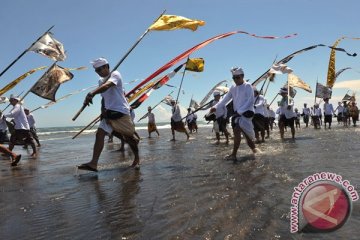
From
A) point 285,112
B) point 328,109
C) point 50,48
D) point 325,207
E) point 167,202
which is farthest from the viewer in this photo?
point 328,109

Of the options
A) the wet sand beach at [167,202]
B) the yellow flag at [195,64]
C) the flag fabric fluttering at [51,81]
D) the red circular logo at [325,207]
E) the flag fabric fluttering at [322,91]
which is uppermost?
the yellow flag at [195,64]

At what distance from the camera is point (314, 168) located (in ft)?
18.1

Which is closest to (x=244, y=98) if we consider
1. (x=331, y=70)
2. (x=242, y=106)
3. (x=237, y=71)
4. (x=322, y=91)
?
(x=242, y=106)

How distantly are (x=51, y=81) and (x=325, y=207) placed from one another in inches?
300

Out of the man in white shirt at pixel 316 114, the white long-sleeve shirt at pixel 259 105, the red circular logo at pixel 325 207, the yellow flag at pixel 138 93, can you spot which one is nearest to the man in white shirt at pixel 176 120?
the white long-sleeve shirt at pixel 259 105

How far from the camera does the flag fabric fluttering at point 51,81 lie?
884cm

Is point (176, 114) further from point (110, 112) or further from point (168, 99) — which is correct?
point (110, 112)

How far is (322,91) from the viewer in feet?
63.8

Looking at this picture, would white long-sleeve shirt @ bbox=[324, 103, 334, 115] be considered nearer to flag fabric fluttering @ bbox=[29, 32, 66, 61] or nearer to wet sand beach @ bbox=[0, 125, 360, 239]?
wet sand beach @ bbox=[0, 125, 360, 239]

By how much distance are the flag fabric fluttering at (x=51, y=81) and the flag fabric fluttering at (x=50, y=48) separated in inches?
11.3

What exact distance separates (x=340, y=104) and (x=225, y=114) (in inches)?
805

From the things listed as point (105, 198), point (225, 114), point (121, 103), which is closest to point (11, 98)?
point (121, 103)

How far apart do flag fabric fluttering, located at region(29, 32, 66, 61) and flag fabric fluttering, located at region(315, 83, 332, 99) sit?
1439 cm

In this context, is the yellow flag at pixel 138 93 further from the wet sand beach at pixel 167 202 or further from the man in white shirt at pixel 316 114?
the man in white shirt at pixel 316 114
